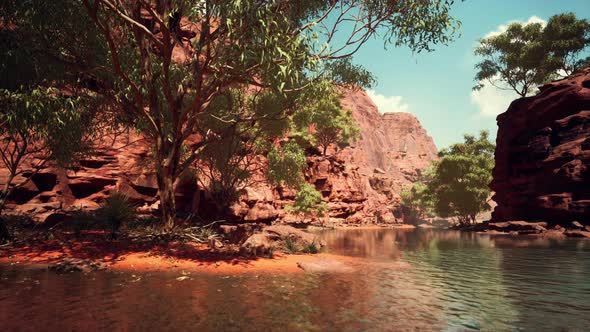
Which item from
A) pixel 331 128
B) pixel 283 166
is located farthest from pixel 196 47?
pixel 331 128

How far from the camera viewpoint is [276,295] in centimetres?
741

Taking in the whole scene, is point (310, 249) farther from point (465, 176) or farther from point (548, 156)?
point (465, 176)

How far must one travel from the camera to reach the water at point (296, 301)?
213 inches

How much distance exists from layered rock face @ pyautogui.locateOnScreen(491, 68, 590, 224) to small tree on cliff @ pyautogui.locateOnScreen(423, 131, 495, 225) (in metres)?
9.99

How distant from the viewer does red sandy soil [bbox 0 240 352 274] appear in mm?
10945

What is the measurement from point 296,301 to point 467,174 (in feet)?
166

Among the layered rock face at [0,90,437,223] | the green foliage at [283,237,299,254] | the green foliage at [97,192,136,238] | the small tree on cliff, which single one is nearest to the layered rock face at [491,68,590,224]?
the small tree on cliff

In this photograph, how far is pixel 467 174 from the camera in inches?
1972

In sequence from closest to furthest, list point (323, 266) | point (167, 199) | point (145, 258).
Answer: point (323, 266), point (145, 258), point (167, 199)

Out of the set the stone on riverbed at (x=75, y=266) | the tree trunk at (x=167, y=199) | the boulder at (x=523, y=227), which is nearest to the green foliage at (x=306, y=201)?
the boulder at (x=523, y=227)

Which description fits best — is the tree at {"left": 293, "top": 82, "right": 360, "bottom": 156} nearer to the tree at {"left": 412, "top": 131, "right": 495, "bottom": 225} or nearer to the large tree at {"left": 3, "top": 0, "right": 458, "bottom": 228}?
the tree at {"left": 412, "top": 131, "right": 495, "bottom": 225}

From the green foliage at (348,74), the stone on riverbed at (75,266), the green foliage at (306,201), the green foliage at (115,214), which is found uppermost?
the green foliage at (348,74)

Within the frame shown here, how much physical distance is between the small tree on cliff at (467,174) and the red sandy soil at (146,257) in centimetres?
4635

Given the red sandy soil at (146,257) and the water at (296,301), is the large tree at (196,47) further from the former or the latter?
the water at (296,301)
